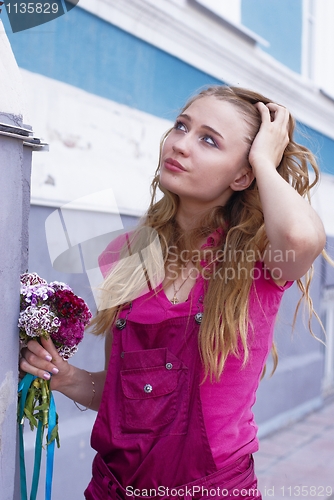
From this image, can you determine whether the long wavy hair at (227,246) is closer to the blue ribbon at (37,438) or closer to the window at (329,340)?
the blue ribbon at (37,438)

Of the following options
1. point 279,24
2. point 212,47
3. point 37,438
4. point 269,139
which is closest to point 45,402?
point 37,438

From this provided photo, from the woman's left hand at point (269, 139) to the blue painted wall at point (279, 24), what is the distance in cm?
308

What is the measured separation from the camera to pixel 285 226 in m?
1.58

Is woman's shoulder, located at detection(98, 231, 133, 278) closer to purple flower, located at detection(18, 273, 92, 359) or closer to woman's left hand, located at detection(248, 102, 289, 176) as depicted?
purple flower, located at detection(18, 273, 92, 359)

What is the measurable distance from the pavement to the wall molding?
2759 mm

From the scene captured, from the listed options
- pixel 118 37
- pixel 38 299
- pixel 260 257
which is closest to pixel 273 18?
pixel 118 37

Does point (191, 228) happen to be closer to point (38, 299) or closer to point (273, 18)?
point (38, 299)

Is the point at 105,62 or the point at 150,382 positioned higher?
the point at 105,62

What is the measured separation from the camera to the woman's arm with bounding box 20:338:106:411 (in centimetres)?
153

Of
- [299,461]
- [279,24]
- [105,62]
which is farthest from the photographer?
[279,24]

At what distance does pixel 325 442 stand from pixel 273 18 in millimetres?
3559

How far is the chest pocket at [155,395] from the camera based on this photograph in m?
1.65

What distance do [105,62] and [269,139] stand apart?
1.87 metres

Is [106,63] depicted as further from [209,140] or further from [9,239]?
[9,239]
